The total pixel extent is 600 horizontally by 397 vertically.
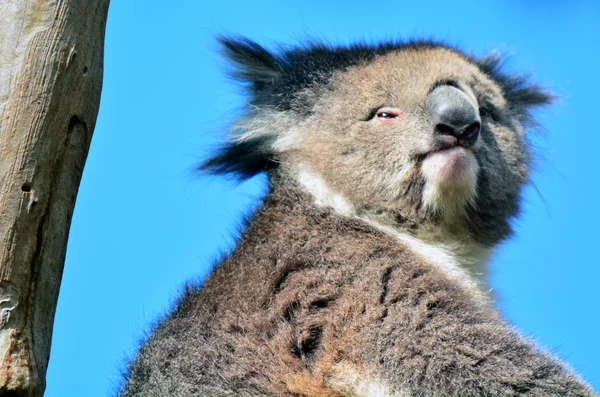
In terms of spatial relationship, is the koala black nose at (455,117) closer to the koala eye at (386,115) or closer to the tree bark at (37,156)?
the koala eye at (386,115)

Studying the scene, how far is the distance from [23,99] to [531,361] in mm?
2810

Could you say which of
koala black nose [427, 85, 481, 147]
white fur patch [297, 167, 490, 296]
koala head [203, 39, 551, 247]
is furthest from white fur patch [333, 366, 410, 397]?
koala black nose [427, 85, 481, 147]

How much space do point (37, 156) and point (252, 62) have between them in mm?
2524

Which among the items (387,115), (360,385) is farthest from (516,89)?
(360,385)

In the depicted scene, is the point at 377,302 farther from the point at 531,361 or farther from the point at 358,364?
the point at 531,361

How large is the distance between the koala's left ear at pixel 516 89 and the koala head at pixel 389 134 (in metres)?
0.17

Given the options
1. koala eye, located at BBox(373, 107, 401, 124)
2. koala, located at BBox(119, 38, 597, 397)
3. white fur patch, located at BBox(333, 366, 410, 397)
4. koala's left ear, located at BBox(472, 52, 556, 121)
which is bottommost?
white fur patch, located at BBox(333, 366, 410, 397)

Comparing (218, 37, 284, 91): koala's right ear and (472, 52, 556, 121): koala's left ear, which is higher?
(472, 52, 556, 121): koala's left ear

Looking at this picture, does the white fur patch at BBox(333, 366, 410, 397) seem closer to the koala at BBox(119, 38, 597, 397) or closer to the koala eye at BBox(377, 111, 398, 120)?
the koala at BBox(119, 38, 597, 397)

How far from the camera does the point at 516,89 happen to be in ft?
20.7

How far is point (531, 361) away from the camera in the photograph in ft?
13.3

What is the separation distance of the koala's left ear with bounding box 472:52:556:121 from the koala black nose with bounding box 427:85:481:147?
4.07 feet

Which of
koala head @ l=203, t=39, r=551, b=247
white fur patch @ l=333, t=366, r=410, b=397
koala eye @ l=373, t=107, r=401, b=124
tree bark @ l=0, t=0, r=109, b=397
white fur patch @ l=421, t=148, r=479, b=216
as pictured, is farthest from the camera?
koala eye @ l=373, t=107, r=401, b=124

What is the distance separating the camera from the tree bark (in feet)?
10.9
